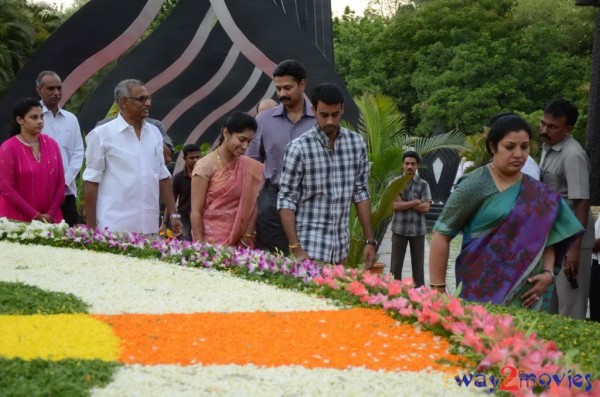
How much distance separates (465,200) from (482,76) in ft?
122

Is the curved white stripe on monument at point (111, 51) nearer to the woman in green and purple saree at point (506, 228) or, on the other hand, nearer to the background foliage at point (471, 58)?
the woman in green and purple saree at point (506, 228)

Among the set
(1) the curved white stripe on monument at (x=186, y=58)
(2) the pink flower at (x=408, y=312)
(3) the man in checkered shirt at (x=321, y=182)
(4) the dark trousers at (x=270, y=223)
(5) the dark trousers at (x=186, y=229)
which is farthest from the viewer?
(1) the curved white stripe on monument at (x=186, y=58)

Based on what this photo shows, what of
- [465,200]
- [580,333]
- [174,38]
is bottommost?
[580,333]

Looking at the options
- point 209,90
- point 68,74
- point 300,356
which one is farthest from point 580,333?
point 209,90

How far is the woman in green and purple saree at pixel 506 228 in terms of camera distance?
5121mm

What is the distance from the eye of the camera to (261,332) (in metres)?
4.34

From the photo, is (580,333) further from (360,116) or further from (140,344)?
(360,116)

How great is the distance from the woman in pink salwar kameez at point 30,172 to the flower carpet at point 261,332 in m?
1.45

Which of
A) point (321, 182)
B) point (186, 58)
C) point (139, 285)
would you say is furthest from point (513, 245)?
point (186, 58)

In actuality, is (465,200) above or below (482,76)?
below

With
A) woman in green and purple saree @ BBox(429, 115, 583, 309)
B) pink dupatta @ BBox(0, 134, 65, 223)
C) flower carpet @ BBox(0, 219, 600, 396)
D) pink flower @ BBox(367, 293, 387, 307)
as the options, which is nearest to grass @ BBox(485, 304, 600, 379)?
flower carpet @ BBox(0, 219, 600, 396)

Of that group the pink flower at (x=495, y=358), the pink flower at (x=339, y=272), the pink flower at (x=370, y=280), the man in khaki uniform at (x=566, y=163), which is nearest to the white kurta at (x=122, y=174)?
the pink flower at (x=339, y=272)

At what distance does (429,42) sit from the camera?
4475 cm

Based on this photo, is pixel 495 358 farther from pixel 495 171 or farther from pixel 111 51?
pixel 111 51
